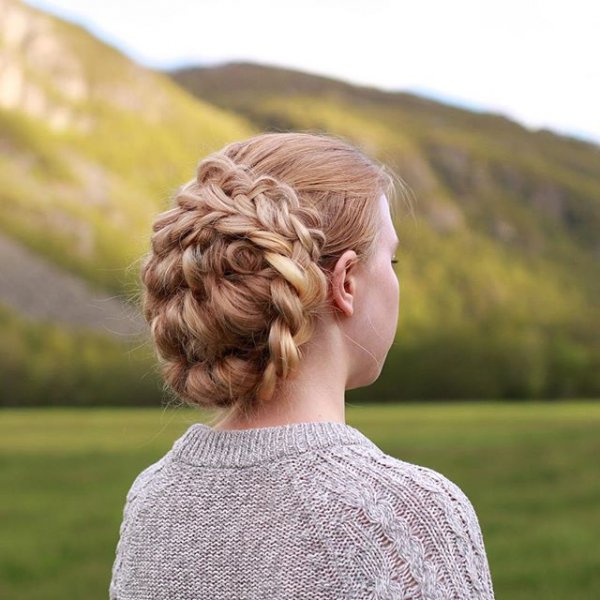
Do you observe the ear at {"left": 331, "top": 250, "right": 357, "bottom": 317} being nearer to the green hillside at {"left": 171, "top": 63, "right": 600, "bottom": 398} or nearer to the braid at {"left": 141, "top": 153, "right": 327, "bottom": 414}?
the braid at {"left": 141, "top": 153, "right": 327, "bottom": 414}

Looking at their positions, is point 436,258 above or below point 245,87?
below

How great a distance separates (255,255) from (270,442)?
0.31 meters

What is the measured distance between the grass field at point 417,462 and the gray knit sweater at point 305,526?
288cm

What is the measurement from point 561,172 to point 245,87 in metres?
12.4

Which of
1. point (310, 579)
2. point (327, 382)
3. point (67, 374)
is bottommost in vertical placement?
point (67, 374)

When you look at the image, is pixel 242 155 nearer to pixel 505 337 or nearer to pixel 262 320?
pixel 262 320

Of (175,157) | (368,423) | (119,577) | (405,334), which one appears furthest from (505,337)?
(119,577)

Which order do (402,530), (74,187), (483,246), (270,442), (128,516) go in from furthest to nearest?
(483,246) → (74,187) → (128,516) → (270,442) → (402,530)

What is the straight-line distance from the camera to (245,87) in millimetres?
32969

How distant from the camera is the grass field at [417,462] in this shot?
282 inches

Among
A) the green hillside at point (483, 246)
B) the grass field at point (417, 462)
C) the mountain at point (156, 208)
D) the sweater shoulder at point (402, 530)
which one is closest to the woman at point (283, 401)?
the sweater shoulder at point (402, 530)

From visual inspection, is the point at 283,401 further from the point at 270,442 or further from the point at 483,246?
the point at 483,246

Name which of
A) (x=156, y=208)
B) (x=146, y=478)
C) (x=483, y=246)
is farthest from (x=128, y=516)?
(x=483, y=246)

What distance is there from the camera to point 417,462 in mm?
11422
